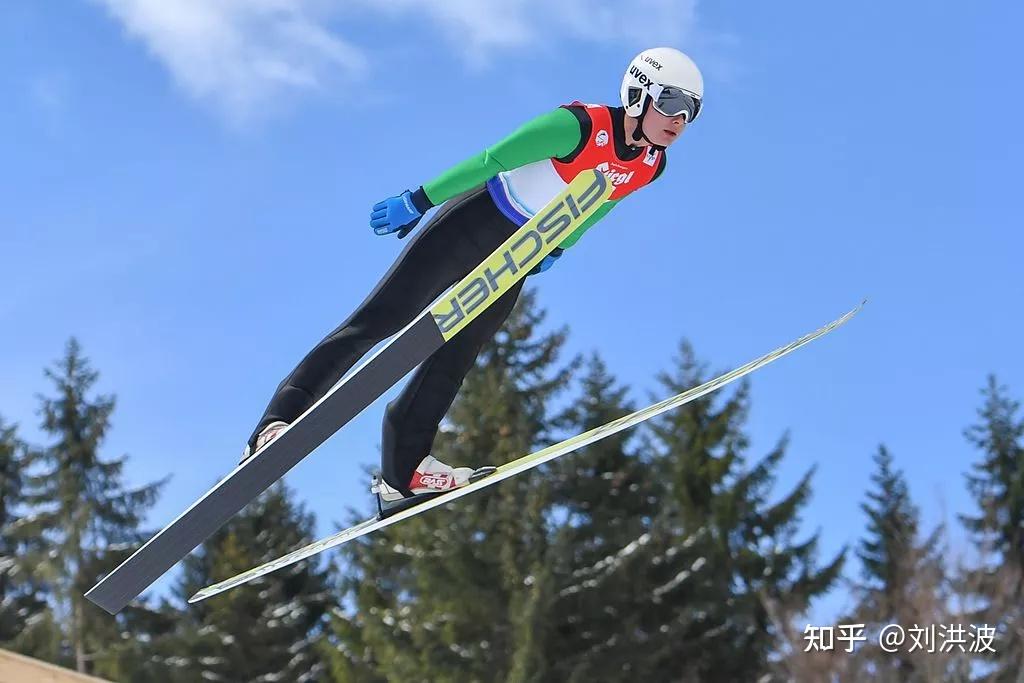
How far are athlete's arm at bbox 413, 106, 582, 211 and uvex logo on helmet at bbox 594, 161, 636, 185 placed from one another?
149mm

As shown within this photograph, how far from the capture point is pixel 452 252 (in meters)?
4.83

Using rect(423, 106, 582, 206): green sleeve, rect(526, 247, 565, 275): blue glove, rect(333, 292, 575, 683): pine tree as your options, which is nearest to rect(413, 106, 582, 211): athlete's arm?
rect(423, 106, 582, 206): green sleeve

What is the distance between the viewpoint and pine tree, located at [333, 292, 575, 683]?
19.2 metres

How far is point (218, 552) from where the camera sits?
94.8 ft

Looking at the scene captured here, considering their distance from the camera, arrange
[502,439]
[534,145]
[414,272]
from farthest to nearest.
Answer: [502,439], [414,272], [534,145]

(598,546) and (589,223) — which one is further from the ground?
(598,546)

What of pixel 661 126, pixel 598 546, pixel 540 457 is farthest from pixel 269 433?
pixel 598 546

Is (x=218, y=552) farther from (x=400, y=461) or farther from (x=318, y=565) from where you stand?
(x=400, y=461)

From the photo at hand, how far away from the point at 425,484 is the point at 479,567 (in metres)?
15.1

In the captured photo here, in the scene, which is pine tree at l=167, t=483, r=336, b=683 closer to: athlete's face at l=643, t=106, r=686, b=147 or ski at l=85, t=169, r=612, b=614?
ski at l=85, t=169, r=612, b=614

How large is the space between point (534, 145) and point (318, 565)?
26306mm

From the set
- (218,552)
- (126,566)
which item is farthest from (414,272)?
(218,552)

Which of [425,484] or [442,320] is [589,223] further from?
[425,484]

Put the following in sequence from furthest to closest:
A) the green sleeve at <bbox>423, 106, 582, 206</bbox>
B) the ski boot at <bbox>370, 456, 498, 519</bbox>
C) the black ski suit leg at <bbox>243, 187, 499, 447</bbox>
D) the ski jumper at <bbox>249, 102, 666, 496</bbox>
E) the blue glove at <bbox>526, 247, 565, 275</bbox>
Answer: the ski boot at <bbox>370, 456, 498, 519</bbox>, the blue glove at <bbox>526, 247, 565, 275</bbox>, the black ski suit leg at <bbox>243, 187, 499, 447</bbox>, the ski jumper at <bbox>249, 102, 666, 496</bbox>, the green sleeve at <bbox>423, 106, 582, 206</bbox>
